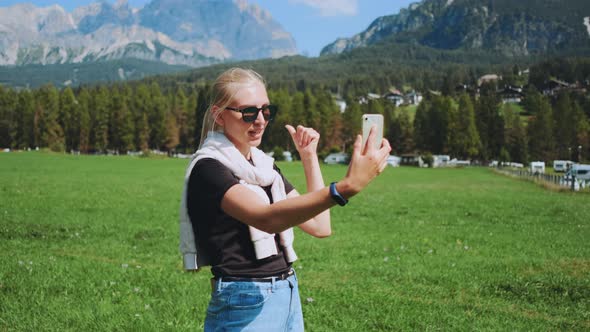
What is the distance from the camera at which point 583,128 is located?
413 ft

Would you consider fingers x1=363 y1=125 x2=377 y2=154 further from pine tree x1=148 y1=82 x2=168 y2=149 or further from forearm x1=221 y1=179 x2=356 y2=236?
pine tree x1=148 y1=82 x2=168 y2=149

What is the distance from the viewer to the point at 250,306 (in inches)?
121

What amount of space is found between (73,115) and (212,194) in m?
141

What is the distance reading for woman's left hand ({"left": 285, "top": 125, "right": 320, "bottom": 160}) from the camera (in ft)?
10.8

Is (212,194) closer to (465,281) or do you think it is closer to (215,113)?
(215,113)

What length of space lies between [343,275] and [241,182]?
7.50m

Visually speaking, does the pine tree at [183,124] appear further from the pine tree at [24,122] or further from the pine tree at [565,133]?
the pine tree at [565,133]

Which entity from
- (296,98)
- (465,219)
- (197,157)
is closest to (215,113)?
(197,157)

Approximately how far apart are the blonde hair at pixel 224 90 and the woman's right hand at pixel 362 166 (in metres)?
1.08

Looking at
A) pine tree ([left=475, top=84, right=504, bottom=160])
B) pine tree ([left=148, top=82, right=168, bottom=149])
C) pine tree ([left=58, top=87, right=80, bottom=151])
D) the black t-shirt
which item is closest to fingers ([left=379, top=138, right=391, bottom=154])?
the black t-shirt

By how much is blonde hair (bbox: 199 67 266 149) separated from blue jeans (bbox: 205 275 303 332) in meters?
0.92

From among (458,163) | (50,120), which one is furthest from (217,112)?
(50,120)

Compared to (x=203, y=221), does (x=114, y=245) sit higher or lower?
lower

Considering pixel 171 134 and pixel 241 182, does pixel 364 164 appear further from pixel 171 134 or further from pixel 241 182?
pixel 171 134
